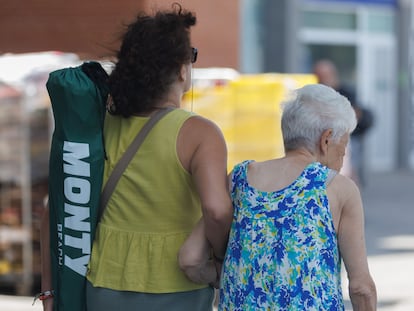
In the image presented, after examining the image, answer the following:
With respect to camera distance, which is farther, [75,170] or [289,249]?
[75,170]

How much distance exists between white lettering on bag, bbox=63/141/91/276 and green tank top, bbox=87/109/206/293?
80mm

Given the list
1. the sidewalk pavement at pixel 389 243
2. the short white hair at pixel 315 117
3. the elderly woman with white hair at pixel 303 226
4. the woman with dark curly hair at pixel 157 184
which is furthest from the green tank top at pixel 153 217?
the sidewalk pavement at pixel 389 243

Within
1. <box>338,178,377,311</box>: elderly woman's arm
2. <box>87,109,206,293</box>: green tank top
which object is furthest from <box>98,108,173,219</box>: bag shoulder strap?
<box>338,178,377,311</box>: elderly woman's arm

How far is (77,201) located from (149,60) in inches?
18.9

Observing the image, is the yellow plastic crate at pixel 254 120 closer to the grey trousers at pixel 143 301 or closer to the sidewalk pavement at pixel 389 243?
the sidewalk pavement at pixel 389 243

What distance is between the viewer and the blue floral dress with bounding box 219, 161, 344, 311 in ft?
8.48

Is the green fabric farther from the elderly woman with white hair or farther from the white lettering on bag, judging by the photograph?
the elderly woman with white hair

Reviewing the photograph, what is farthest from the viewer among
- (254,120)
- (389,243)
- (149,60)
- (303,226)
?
(389,243)

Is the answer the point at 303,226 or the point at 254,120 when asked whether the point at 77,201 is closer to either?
the point at 303,226

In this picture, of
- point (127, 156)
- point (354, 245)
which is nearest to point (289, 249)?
point (354, 245)

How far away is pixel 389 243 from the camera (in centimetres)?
930

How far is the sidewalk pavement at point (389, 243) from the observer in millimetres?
6730

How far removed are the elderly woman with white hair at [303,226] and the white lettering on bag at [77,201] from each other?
1.45 ft

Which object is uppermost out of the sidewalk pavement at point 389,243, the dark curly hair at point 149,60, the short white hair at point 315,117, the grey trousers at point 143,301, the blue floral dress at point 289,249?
the dark curly hair at point 149,60
